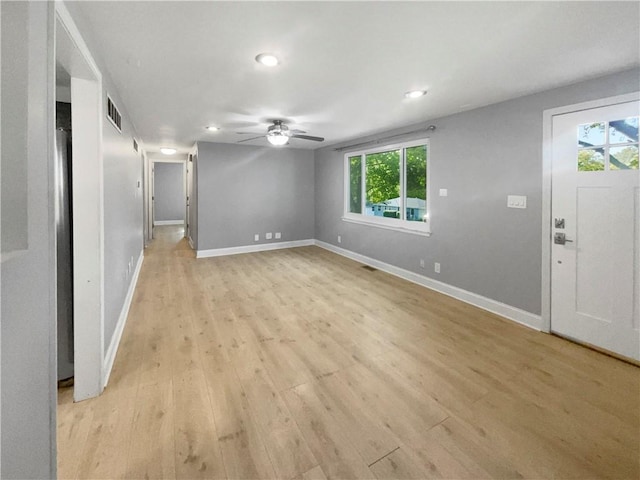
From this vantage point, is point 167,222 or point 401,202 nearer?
point 401,202

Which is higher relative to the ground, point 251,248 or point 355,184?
point 355,184

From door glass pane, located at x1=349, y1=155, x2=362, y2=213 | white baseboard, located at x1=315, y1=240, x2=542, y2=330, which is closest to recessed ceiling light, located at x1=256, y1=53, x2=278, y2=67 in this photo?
white baseboard, located at x1=315, y1=240, x2=542, y2=330

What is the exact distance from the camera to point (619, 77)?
7.97 ft

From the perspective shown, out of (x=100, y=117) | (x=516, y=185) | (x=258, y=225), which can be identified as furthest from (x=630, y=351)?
(x=258, y=225)

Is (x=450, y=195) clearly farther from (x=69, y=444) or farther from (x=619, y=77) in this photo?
(x=69, y=444)

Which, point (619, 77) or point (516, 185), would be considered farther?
point (516, 185)

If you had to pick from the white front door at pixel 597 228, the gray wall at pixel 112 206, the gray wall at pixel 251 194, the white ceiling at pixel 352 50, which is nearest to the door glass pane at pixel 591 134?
the white front door at pixel 597 228

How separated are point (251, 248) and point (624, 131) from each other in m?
5.91

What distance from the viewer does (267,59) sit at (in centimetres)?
223

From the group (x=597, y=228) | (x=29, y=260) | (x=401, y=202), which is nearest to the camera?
(x=29, y=260)

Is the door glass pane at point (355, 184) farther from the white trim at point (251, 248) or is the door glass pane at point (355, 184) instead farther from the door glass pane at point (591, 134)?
the door glass pane at point (591, 134)

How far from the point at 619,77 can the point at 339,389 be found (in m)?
3.37

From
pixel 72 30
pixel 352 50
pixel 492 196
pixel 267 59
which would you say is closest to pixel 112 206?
pixel 72 30

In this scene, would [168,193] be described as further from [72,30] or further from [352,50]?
[352,50]
